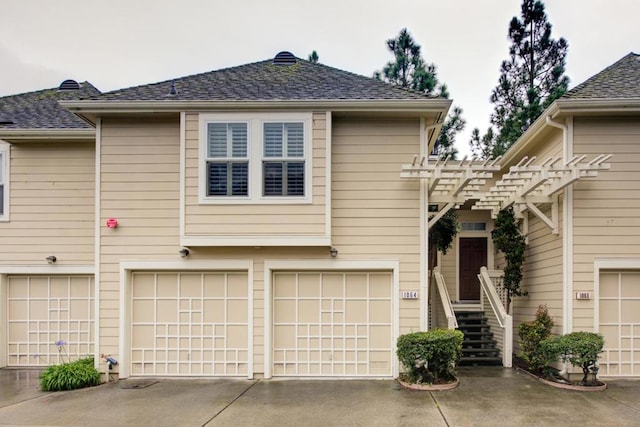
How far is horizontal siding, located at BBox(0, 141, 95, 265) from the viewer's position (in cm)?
923

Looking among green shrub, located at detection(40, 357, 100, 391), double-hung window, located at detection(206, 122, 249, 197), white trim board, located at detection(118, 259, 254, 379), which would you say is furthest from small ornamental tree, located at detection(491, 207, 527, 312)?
green shrub, located at detection(40, 357, 100, 391)

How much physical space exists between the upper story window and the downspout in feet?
32.2

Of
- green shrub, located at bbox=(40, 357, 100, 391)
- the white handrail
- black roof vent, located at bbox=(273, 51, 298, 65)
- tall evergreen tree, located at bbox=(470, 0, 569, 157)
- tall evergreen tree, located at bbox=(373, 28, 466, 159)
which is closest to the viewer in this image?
green shrub, located at bbox=(40, 357, 100, 391)

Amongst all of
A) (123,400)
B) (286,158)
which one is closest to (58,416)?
(123,400)

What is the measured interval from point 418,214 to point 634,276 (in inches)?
143

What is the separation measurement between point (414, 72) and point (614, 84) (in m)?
9.08

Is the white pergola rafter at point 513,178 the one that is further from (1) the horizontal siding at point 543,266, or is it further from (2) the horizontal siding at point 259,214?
(2) the horizontal siding at point 259,214

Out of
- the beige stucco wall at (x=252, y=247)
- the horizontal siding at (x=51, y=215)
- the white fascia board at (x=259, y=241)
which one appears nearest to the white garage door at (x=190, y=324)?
the beige stucco wall at (x=252, y=247)

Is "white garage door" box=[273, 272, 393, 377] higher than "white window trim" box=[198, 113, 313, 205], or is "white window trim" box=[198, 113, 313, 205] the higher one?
"white window trim" box=[198, 113, 313, 205]

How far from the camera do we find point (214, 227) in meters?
7.87

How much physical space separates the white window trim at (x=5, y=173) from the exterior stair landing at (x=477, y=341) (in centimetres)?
909

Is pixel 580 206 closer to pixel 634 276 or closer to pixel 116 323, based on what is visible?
pixel 634 276

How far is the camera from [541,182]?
7.78 metres

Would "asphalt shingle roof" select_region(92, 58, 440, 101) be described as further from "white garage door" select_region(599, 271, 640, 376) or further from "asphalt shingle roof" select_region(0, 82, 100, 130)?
"white garage door" select_region(599, 271, 640, 376)
